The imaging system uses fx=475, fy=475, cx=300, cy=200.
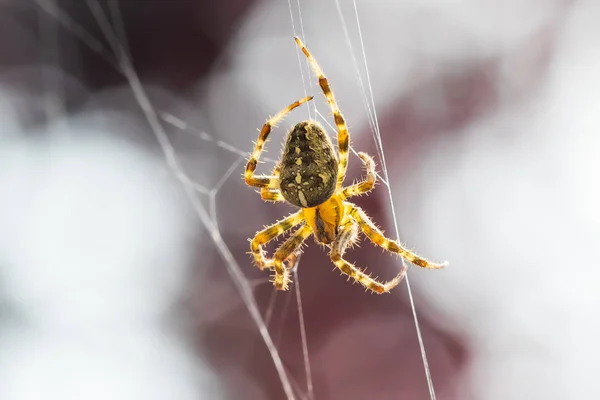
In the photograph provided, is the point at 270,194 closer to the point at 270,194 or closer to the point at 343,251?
the point at 270,194

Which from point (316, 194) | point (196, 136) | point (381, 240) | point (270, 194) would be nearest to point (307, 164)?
point (316, 194)

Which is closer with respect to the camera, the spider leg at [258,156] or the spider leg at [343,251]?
the spider leg at [258,156]

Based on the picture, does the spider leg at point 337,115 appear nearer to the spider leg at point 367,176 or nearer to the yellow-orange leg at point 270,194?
the spider leg at point 367,176

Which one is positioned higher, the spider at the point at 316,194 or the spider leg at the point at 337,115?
the spider leg at the point at 337,115

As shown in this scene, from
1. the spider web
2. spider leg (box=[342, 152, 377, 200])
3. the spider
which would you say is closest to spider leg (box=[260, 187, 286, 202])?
the spider

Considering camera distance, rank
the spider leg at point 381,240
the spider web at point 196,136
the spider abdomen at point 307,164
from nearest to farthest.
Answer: the spider abdomen at point 307,164 < the spider leg at point 381,240 < the spider web at point 196,136

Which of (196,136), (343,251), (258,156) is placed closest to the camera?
(258,156)

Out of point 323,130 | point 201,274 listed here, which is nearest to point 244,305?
point 201,274

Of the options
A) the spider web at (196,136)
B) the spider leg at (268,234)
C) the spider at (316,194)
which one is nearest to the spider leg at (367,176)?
the spider at (316,194)
